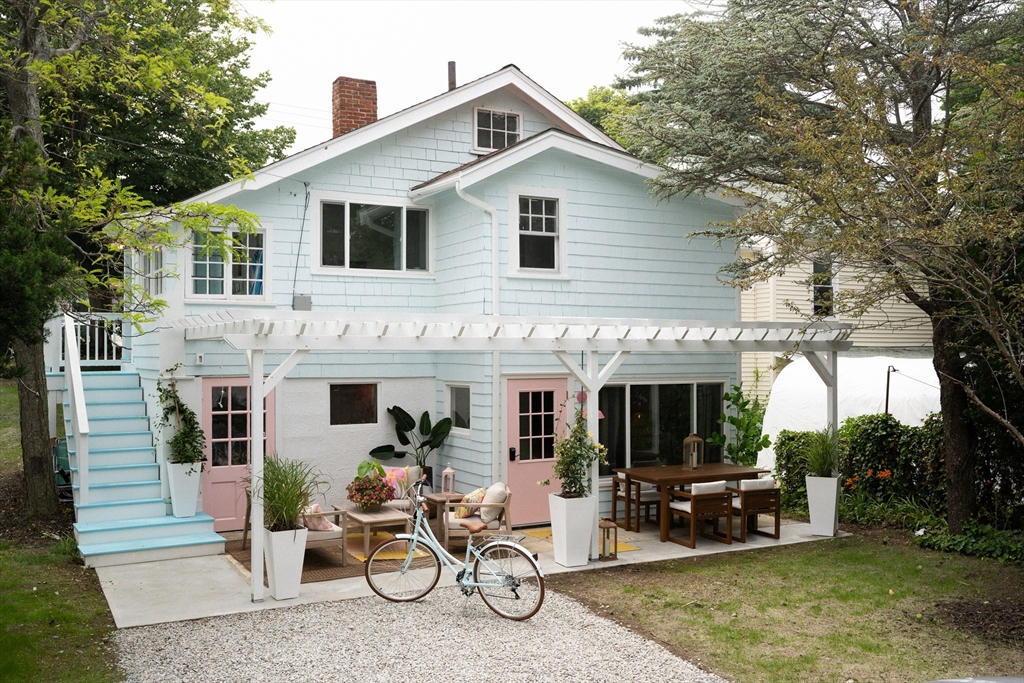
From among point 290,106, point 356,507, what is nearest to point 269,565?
point 356,507

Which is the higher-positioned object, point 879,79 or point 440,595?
point 879,79

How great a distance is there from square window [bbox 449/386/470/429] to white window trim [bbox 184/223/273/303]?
2975 millimetres

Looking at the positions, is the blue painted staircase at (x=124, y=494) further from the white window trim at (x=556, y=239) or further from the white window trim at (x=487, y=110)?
the white window trim at (x=487, y=110)

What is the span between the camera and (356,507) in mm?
10945

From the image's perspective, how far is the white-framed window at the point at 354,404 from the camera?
41.5ft

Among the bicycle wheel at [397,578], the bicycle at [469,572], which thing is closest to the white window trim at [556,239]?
the bicycle at [469,572]

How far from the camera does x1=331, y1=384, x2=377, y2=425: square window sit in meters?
12.7

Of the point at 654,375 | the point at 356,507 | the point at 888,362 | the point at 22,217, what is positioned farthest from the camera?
the point at 888,362

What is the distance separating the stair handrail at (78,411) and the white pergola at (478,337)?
66.5 inches

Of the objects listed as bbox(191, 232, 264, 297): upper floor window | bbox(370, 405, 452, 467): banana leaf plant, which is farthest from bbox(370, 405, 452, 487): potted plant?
bbox(191, 232, 264, 297): upper floor window

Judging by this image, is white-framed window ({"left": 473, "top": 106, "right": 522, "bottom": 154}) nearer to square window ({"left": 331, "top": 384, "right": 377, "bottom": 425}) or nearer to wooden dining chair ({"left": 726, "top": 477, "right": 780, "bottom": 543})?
square window ({"left": 331, "top": 384, "right": 377, "bottom": 425})

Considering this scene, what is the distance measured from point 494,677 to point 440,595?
7.65 feet

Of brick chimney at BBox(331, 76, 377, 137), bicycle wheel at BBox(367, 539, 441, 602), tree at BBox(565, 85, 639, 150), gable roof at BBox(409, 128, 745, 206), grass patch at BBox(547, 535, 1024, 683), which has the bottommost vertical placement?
grass patch at BBox(547, 535, 1024, 683)

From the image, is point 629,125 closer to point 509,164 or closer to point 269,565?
point 509,164
